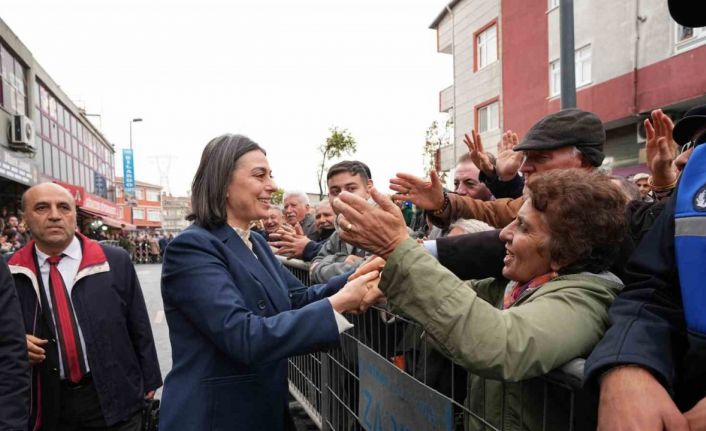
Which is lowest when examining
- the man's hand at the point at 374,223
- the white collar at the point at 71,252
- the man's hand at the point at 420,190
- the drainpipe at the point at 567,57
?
the white collar at the point at 71,252

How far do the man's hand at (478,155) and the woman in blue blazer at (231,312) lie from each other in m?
1.70

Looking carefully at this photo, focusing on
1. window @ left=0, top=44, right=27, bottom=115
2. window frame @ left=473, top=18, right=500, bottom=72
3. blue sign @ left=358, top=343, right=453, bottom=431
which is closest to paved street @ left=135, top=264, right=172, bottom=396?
blue sign @ left=358, top=343, right=453, bottom=431

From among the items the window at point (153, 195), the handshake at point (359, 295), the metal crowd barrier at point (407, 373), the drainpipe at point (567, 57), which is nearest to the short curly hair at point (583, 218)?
the metal crowd barrier at point (407, 373)

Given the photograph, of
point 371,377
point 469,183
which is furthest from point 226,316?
point 469,183

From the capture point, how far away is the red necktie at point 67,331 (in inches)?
107

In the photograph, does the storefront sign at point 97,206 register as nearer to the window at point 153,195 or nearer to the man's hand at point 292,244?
the man's hand at point 292,244

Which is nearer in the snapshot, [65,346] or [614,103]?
[65,346]

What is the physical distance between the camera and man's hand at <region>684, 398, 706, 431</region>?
0.99 meters

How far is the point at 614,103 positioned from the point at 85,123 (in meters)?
36.5

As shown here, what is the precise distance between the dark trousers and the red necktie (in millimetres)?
58

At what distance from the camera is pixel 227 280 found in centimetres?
187

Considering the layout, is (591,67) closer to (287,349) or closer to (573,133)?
(573,133)

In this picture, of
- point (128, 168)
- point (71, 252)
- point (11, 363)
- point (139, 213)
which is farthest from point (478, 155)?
point (139, 213)

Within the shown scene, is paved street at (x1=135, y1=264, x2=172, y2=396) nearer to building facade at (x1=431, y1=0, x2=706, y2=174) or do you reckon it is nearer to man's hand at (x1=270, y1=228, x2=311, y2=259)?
man's hand at (x1=270, y1=228, x2=311, y2=259)
